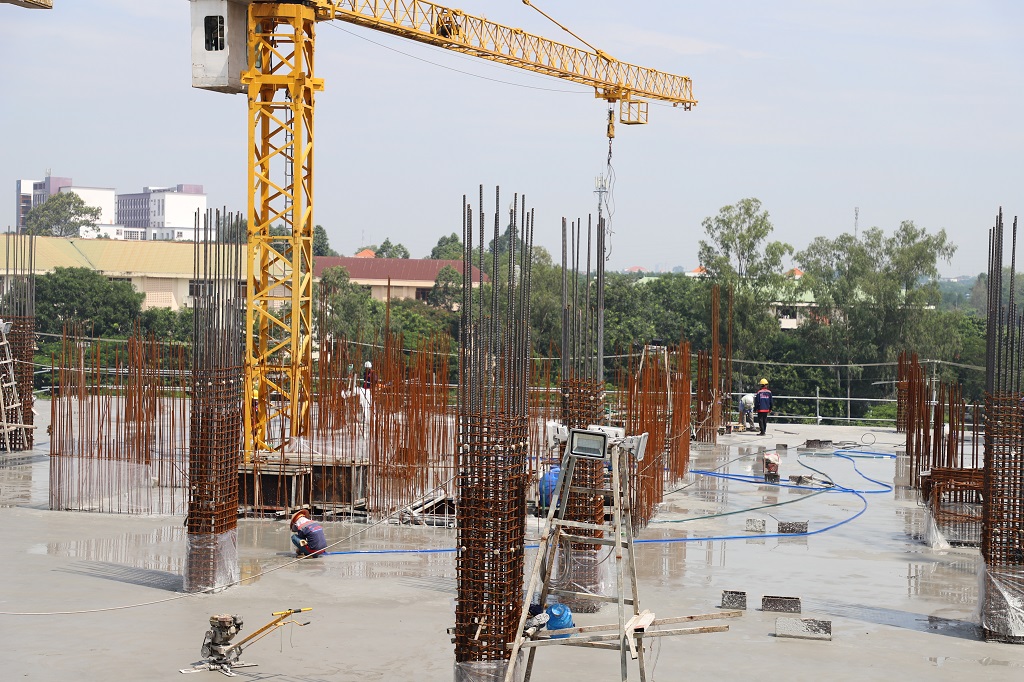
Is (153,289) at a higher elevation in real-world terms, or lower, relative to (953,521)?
higher

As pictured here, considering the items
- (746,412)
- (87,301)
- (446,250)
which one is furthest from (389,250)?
(746,412)

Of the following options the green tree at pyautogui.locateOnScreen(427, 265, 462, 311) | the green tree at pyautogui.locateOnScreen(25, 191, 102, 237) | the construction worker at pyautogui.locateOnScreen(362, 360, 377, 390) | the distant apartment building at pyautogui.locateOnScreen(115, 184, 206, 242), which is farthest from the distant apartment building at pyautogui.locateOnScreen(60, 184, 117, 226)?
the construction worker at pyautogui.locateOnScreen(362, 360, 377, 390)

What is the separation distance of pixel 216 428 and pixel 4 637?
3.19 metres

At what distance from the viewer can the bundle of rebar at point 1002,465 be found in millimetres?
10719

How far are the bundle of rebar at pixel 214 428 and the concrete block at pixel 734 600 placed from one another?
16.3ft

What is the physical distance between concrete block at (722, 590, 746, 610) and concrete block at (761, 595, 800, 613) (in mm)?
190

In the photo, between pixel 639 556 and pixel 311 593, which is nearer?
pixel 311 593

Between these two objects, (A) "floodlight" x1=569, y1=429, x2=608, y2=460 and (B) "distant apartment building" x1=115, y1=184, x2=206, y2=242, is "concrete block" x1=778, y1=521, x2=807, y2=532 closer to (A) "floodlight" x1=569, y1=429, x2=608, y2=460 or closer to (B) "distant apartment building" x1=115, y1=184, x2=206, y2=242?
(A) "floodlight" x1=569, y1=429, x2=608, y2=460

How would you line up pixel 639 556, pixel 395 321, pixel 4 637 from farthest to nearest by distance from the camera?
1. pixel 395 321
2. pixel 639 556
3. pixel 4 637

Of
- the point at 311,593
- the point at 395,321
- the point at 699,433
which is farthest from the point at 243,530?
the point at 395,321

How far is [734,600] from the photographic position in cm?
1158

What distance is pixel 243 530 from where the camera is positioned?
15461 millimetres

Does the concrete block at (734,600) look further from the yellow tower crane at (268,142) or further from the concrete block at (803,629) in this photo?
the yellow tower crane at (268,142)

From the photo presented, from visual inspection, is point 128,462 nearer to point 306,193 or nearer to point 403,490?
point 403,490
